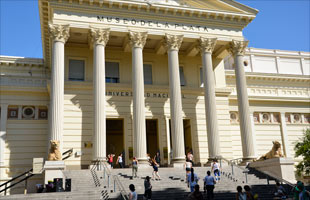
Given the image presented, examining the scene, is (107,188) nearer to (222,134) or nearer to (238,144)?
(222,134)

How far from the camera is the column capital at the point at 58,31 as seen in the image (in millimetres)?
24672

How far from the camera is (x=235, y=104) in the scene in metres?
34.3

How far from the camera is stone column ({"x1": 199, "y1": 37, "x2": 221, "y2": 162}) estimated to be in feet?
84.8

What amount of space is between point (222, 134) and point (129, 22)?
495 inches

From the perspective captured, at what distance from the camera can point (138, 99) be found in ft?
81.6

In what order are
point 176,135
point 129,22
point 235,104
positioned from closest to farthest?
Answer: point 176,135
point 129,22
point 235,104

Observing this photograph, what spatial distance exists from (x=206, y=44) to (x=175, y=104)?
20.4 ft

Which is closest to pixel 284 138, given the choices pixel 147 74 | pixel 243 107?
pixel 243 107

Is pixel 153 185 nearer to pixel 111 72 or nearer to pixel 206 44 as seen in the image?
pixel 111 72

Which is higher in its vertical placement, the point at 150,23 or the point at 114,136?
the point at 150,23

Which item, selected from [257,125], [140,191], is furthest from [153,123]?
[140,191]

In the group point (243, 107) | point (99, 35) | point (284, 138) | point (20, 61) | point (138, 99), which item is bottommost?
point (284, 138)

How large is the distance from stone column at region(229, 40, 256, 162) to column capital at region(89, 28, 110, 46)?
432 inches

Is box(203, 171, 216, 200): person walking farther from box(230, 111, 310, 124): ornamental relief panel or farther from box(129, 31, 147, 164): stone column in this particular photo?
box(230, 111, 310, 124): ornamental relief panel
